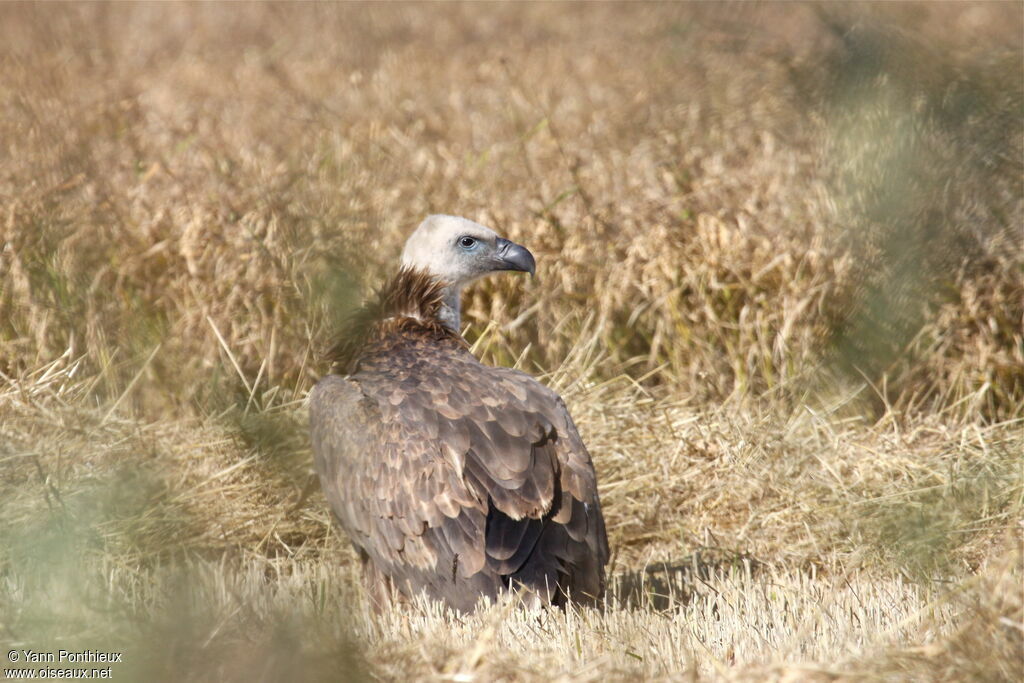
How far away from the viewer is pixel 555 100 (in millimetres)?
9500

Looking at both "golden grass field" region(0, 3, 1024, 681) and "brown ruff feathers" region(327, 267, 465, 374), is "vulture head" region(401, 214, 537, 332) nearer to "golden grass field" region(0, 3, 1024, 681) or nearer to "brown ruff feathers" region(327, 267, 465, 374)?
"brown ruff feathers" region(327, 267, 465, 374)

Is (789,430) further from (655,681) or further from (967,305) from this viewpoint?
(967,305)

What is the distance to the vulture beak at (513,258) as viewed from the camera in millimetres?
4961

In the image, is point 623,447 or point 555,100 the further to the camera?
point 555,100

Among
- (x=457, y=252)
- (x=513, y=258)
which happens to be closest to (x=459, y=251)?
(x=457, y=252)

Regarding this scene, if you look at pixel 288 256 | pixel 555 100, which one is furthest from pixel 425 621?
pixel 555 100

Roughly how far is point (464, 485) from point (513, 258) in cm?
128

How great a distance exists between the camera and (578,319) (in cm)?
663

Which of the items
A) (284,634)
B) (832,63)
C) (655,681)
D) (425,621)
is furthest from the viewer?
(425,621)

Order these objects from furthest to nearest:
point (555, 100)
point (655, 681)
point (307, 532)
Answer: point (555, 100)
point (307, 532)
point (655, 681)

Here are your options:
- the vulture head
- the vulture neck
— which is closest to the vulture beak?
the vulture head

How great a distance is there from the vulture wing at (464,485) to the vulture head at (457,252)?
0.69 metres

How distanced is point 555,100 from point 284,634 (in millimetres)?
8592

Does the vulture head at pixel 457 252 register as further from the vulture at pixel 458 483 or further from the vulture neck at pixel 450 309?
the vulture at pixel 458 483
